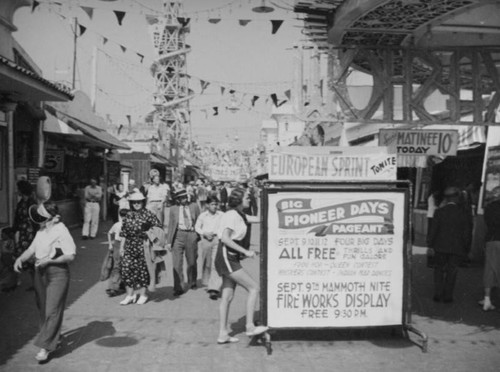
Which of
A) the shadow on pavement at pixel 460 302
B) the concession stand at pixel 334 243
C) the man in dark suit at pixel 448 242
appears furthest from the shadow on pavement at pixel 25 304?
the man in dark suit at pixel 448 242

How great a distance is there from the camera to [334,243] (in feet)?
19.4

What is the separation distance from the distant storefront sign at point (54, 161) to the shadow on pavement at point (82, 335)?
416 inches

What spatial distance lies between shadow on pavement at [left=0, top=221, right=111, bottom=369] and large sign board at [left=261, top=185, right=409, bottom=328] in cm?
269

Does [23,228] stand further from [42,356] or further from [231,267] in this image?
[231,267]

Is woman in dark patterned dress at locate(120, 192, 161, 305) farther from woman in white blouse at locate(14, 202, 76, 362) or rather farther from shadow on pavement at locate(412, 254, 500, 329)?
shadow on pavement at locate(412, 254, 500, 329)

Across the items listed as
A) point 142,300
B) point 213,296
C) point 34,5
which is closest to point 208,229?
point 213,296

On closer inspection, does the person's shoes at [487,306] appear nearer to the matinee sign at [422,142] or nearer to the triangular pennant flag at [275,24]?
the matinee sign at [422,142]

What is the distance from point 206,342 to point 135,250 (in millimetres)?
2249

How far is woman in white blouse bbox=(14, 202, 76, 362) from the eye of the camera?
17.1ft

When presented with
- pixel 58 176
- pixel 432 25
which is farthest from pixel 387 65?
pixel 58 176

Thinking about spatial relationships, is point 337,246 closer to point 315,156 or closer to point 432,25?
point 315,156

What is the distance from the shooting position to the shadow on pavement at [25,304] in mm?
5810

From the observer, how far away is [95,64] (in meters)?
24.2

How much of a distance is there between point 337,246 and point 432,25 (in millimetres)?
3730
